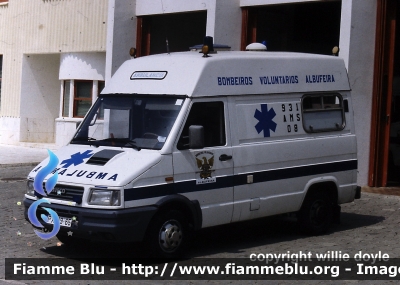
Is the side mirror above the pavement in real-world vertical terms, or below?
above

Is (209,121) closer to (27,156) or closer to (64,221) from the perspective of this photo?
(64,221)

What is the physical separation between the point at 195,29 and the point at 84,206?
39.7ft

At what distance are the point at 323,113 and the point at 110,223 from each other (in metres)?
3.98

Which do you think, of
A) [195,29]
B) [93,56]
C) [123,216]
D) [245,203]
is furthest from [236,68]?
[93,56]

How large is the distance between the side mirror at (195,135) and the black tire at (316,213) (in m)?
2.45

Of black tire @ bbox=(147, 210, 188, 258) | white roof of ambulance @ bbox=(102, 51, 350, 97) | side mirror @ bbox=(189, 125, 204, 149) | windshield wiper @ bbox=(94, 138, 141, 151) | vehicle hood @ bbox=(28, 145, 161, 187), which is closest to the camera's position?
vehicle hood @ bbox=(28, 145, 161, 187)

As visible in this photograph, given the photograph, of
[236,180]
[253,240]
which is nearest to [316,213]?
[253,240]

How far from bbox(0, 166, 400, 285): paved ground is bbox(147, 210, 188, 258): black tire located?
42 cm

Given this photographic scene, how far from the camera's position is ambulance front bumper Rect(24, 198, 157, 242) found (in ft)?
27.2

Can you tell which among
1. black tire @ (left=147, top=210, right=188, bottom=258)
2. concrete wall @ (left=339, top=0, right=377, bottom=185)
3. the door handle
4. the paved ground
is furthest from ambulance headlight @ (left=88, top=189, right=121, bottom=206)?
concrete wall @ (left=339, top=0, right=377, bottom=185)

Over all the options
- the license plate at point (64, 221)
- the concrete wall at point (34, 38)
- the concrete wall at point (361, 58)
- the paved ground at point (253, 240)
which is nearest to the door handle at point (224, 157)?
the paved ground at point (253, 240)

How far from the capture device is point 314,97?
1077 cm

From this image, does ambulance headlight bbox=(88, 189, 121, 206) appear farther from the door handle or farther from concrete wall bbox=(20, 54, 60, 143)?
concrete wall bbox=(20, 54, 60, 143)

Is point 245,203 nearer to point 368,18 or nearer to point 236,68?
point 236,68
